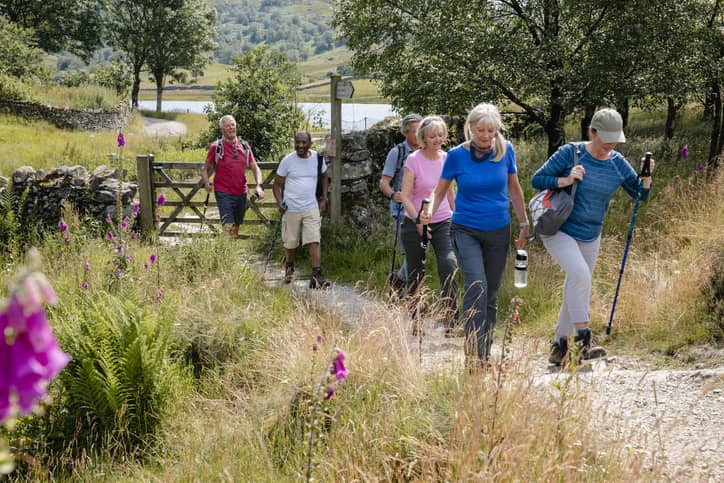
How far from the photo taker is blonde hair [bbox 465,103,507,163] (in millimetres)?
4691

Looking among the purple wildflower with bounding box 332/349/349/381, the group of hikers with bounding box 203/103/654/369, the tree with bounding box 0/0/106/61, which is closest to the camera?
the purple wildflower with bounding box 332/349/349/381

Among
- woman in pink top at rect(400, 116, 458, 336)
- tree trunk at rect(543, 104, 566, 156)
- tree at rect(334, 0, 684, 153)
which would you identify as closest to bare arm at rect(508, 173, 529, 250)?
woman in pink top at rect(400, 116, 458, 336)

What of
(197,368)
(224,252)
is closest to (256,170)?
(224,252)

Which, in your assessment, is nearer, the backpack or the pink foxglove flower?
the pink foxglove flower

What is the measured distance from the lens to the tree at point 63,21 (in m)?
43.5

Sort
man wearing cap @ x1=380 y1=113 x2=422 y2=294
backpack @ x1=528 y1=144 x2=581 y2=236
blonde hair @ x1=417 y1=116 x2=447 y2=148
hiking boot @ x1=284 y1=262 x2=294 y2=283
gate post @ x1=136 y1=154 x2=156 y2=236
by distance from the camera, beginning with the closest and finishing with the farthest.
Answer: backpack @ x1=528 y1=144 x2=581 y2=236, blonde hair @ x1=417 y1=116 x2=447 y2=148, man wearing cap @ x1=380 y1=113 x2=422 y2=294, hiking boot @ x1=284 y1=262 x2=294 y2=283, gate post @ x1=136 y1=154 x2=156 y2=236

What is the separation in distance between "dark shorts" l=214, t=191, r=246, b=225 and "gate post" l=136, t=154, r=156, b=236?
94.1 inches

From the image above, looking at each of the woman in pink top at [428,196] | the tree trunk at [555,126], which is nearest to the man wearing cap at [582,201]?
the woman in pink top at [428,196]

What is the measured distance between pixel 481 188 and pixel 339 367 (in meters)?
2.98

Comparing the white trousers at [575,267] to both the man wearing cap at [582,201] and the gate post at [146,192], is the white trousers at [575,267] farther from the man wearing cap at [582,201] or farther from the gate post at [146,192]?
the gate post at [146,192]

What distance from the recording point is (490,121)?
468 cm

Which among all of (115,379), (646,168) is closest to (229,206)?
(115,379)

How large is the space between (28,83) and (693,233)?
27.4 metres

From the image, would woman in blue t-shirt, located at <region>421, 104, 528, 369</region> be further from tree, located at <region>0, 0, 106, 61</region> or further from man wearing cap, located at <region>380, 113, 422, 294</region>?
tree, located at <region>0, 0, 106, 61</region>
